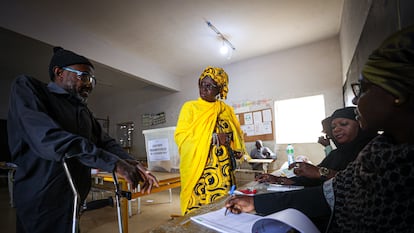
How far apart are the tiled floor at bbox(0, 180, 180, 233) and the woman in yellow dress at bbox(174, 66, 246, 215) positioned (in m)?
1.01

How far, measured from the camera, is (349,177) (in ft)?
1.82

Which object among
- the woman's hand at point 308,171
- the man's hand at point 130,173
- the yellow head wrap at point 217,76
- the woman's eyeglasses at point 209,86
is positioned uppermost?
the yellow head wrap at point 217,76

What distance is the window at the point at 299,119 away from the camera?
3977mm

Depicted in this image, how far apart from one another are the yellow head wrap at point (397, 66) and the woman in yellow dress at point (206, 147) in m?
1.30

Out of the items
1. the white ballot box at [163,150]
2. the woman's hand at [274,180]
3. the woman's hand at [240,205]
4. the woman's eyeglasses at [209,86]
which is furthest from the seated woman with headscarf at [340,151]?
the white ballot box at [163,150]

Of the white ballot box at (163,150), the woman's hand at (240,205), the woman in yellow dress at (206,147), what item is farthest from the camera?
the white ballot box at (163,150)

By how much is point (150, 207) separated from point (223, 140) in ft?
8.93

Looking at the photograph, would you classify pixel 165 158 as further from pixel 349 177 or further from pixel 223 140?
pixel 349 177

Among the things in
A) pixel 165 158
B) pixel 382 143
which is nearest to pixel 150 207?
pixel 165 158

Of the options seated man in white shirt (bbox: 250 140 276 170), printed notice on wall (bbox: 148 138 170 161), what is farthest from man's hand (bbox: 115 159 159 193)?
seated man in white shirt (bbox: 250 140 276 170)

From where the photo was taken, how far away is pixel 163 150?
2.73 metres

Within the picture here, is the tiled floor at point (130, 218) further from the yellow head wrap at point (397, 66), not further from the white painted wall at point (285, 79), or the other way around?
the yellow head wrap at point (397, 66)

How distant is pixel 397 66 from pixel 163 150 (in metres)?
2.58

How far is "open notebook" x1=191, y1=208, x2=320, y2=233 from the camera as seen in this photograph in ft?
1.51
